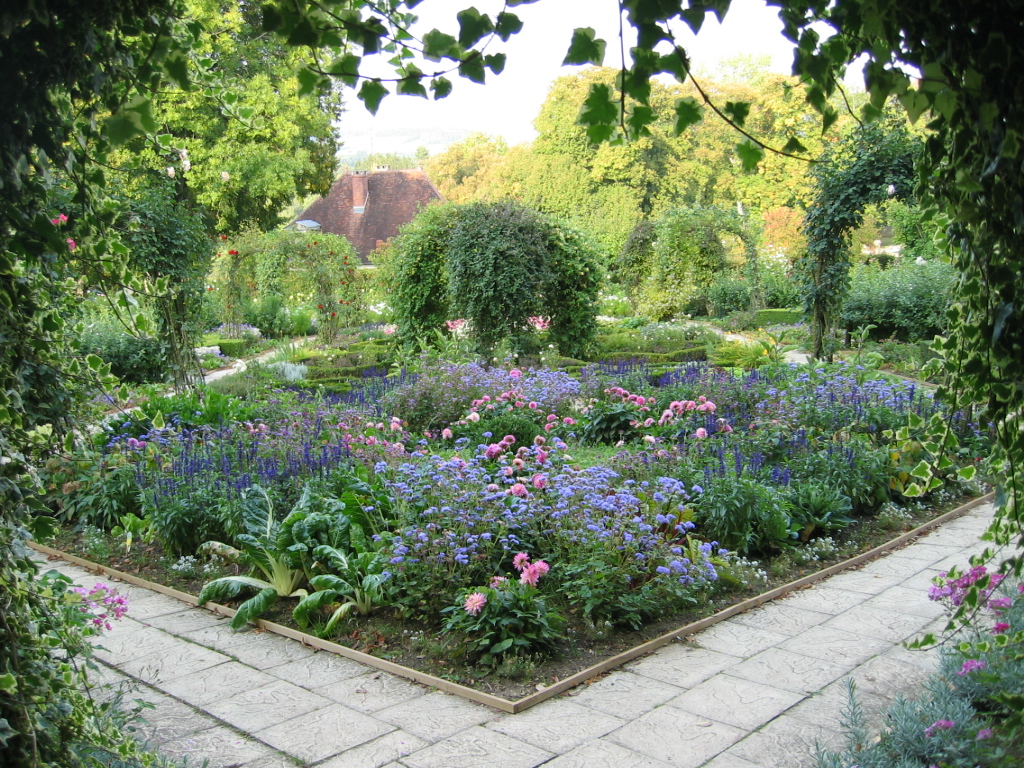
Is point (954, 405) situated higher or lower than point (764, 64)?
lower

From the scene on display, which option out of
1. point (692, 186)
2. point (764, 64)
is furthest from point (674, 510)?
point (764, 64)

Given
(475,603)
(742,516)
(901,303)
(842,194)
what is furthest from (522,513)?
(901,303)

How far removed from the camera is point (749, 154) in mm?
1737

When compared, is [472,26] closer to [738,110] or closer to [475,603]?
[738,110]

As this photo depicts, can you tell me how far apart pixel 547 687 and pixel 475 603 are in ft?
1.56

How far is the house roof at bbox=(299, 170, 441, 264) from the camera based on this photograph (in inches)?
1455

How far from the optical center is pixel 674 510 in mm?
4852

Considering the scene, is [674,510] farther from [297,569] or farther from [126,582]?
[126,582]

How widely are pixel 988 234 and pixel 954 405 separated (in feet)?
1.35

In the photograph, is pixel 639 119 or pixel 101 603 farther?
pixel 101 603

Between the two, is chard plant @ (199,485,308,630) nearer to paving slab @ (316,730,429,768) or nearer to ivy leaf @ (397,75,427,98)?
paving slab @ (316,730,429,768)

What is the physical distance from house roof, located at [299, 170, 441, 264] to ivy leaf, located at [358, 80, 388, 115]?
3538 centimetres

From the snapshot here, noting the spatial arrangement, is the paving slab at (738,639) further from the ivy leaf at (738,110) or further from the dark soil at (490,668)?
the ivy leaf at (738,110)

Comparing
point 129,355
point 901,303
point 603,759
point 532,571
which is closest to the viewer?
point 603,759
